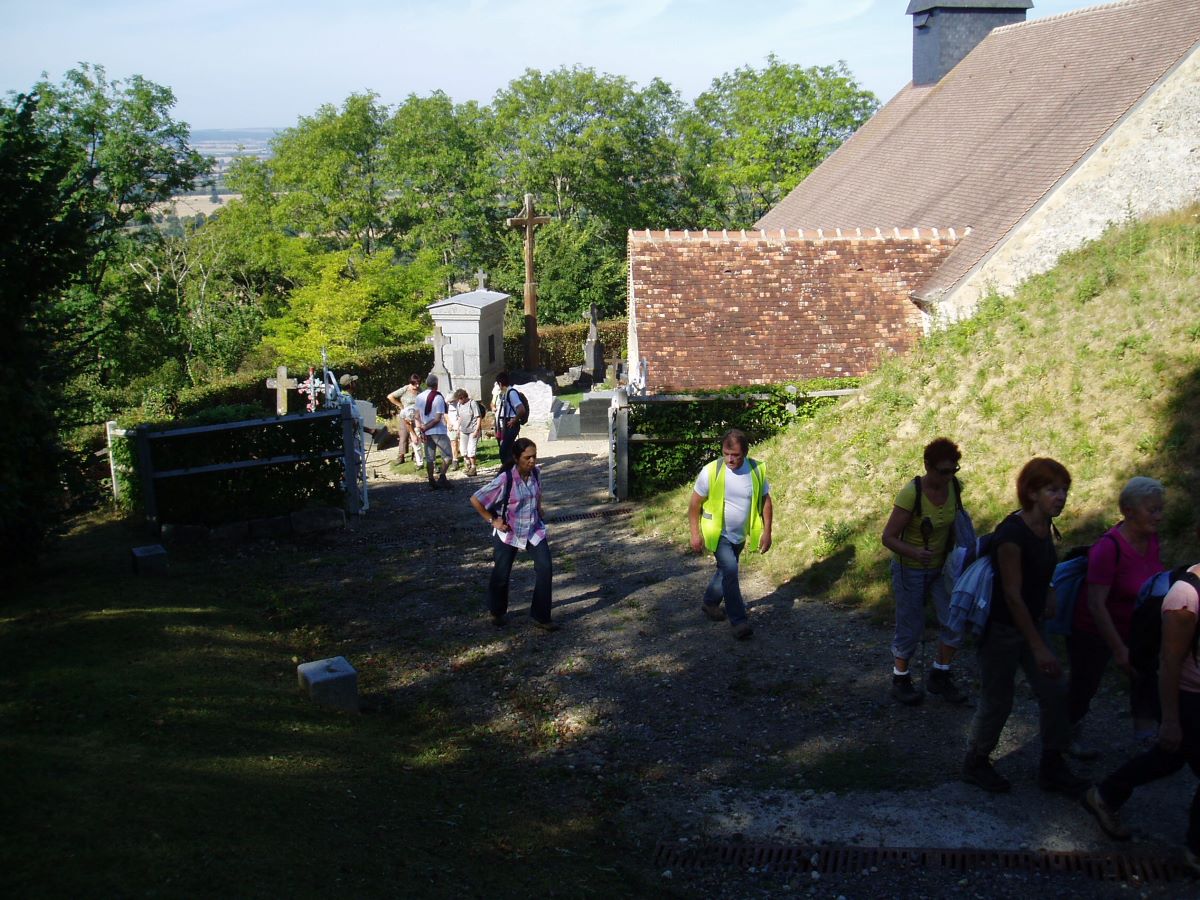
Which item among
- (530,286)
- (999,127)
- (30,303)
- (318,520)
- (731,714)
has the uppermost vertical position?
(999,127)

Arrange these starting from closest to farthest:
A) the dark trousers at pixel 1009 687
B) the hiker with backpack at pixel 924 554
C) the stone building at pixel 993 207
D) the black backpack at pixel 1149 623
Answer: the black backpack at pixel 1149 623, the dark trousers at pixel 1009 687, the hiker with backpack at pixel 924 554, the stone building at pixel 993 207

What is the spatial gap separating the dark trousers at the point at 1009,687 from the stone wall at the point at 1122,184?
10.7 m

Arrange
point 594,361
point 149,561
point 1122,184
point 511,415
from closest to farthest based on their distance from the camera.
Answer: point 149,561
point 511,415
point 1122,184
point 594,361

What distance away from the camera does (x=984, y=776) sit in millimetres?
5777

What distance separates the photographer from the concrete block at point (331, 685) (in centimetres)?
731

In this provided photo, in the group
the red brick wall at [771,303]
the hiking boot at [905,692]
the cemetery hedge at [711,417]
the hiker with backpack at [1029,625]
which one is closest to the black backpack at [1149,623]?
the hiker with backpack at [1029,625]

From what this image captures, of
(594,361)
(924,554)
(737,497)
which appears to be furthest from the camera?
(594,361)

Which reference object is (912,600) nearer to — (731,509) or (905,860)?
(731,509)

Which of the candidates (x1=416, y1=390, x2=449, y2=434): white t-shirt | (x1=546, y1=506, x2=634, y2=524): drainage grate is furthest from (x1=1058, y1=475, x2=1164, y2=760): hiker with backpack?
(x1=416, y1=390, x2=449, y2=434): white t-shirt

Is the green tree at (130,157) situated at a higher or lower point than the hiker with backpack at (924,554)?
higher

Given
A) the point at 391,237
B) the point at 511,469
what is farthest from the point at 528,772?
the point at 391,237

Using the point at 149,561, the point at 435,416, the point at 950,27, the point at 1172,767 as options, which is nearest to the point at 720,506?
the point at 1172,767

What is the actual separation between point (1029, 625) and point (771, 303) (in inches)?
463

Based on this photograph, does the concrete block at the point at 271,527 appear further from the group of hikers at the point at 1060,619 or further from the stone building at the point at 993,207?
the group of hikers at the point at 1060,619
